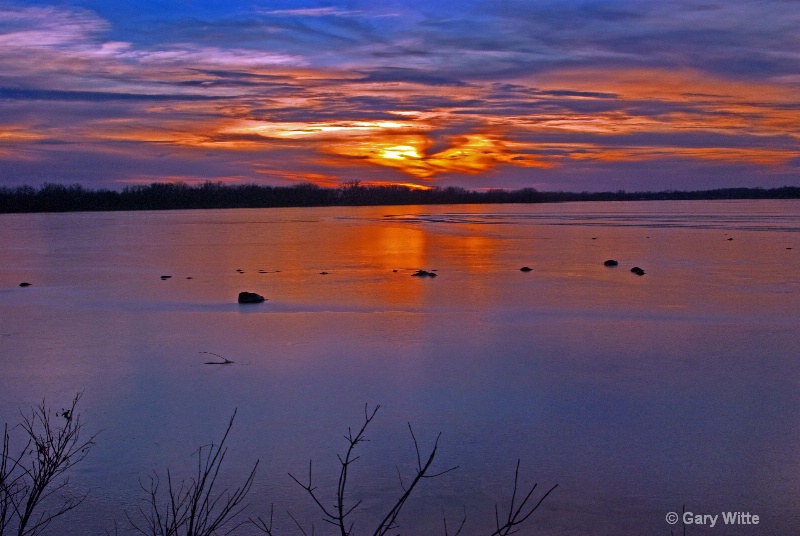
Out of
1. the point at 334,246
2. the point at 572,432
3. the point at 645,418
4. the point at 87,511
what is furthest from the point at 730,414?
the point at 334,246

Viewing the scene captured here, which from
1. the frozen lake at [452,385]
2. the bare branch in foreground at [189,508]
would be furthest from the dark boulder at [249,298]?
the bare branch in foreground at [189,508]

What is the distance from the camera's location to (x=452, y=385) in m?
6.11

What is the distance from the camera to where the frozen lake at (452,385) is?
4051mm

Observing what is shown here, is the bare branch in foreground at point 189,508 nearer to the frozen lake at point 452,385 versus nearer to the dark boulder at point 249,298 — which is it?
the frozen lake at point 452,385

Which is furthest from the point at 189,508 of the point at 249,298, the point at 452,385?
the point at 249,298

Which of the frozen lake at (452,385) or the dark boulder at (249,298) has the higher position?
the dark boulder at (249,298)

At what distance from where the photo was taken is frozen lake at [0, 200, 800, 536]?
4.05m

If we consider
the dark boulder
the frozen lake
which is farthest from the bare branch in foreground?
the dark boulder

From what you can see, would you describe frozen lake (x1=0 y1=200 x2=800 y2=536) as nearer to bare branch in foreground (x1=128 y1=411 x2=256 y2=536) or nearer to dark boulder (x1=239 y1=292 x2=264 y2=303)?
bare branch in foreground (x1=128 y1=411 x2=256 y2=536)

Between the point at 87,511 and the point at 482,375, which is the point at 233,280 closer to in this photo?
the point at 482,375

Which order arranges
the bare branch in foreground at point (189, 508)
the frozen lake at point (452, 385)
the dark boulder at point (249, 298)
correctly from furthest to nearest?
the dark boulder at point (249, 298), the frozen lake at point (452, 385), the bare branch in foreground at point (189, 508)

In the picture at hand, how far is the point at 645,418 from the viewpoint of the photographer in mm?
5188

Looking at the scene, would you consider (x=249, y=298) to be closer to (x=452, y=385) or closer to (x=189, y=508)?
(x=452, y=385)

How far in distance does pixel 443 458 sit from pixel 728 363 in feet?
11.3
